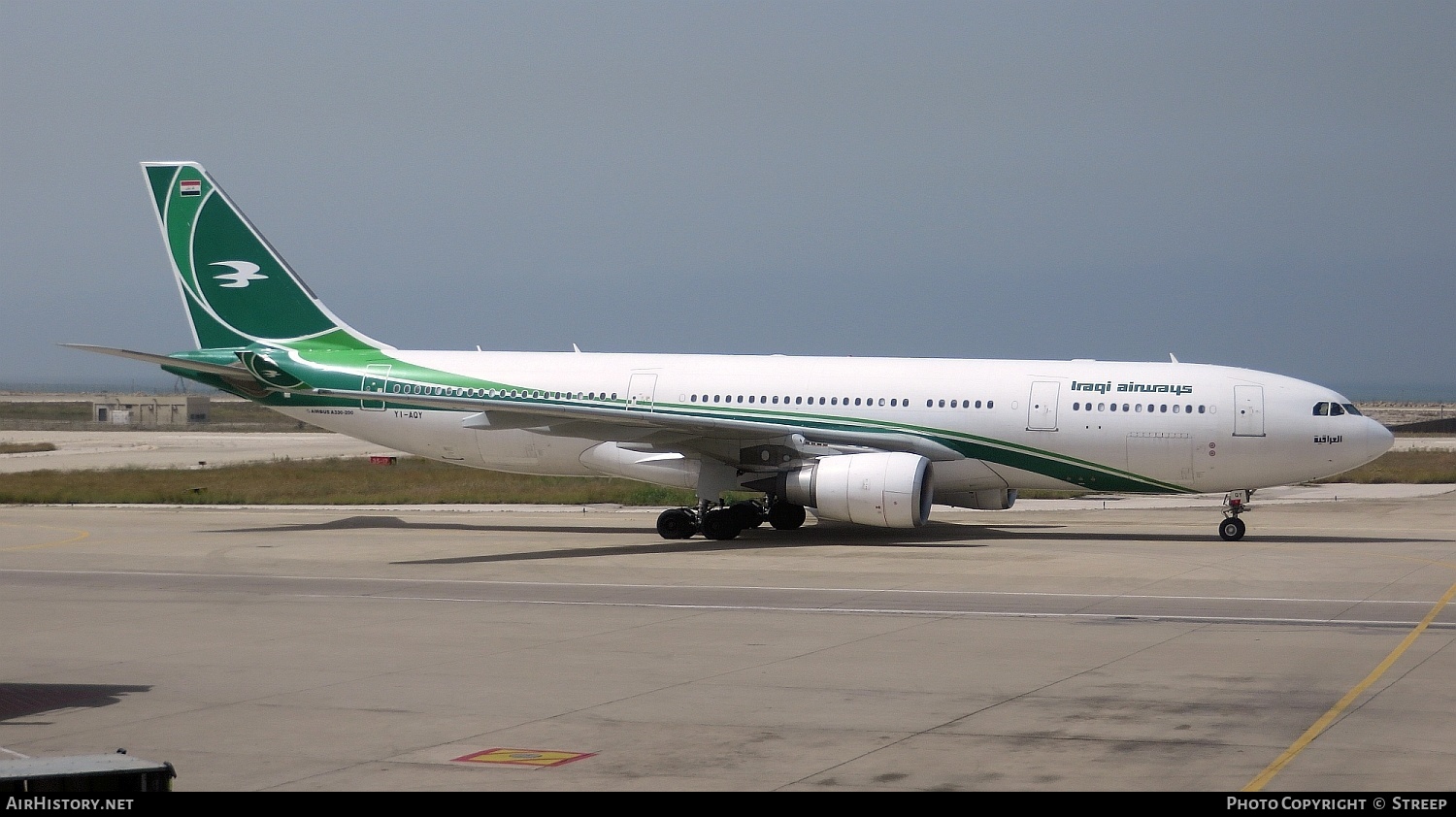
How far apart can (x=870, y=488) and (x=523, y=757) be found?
16610 millimetres

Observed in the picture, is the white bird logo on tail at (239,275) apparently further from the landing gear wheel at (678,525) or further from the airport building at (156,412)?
the airport building at (156,412)

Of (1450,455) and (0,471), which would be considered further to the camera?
(1450,455)

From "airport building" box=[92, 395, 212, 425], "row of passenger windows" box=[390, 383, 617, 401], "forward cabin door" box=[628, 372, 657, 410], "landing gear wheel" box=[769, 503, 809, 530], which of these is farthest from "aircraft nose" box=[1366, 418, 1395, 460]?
"airport building" box=[92, 395, 212, 425]

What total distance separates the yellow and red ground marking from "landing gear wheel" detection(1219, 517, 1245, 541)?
20414mm

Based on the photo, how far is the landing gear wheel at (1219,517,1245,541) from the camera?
2814cm

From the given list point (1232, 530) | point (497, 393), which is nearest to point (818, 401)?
point (497, 393)

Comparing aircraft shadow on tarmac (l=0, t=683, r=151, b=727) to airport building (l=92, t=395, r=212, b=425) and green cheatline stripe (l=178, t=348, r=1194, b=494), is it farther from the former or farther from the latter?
airport building (l=92, t=395, r=212, b=425)

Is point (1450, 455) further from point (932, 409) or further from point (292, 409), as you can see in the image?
point (292, 409)

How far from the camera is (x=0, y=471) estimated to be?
48.9 meters

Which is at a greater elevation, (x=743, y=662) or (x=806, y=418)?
(x=806, y=418)

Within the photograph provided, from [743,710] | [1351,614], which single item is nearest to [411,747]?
[743,710]

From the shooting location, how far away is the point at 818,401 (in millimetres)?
29609

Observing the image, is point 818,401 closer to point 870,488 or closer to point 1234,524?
point 870,488
